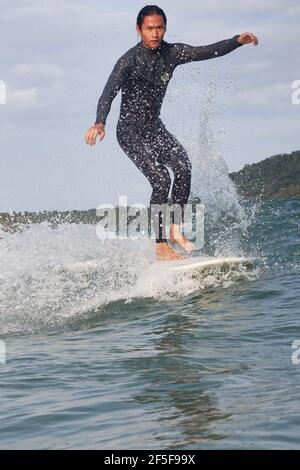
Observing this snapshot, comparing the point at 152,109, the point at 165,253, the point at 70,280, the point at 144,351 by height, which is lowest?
the point at 144,351

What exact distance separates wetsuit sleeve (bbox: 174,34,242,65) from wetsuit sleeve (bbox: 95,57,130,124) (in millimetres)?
641

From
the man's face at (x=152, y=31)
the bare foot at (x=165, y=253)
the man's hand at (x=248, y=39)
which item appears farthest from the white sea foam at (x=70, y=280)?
the man's hand at (x=248, y=39)

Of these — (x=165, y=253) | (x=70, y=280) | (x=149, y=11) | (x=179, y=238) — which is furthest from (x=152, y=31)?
(x=70, y=280)

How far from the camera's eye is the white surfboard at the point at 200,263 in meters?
9.14

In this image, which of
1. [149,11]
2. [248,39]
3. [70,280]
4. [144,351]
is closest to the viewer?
[144,351]

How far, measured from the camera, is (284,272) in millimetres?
9969

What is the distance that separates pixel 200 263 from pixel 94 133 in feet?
6.29

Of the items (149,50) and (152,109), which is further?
(152,109)

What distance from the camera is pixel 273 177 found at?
2247 inches

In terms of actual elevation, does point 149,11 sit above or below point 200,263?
above

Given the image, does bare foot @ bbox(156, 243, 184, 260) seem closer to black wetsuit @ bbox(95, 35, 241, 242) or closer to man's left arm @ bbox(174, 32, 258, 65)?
black wetsuit @ bbox(95, 35, 241, 242)

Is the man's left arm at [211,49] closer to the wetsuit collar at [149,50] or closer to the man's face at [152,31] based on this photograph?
the wetsuit collar at [149,50]

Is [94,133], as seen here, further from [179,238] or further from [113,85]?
[179,238]
